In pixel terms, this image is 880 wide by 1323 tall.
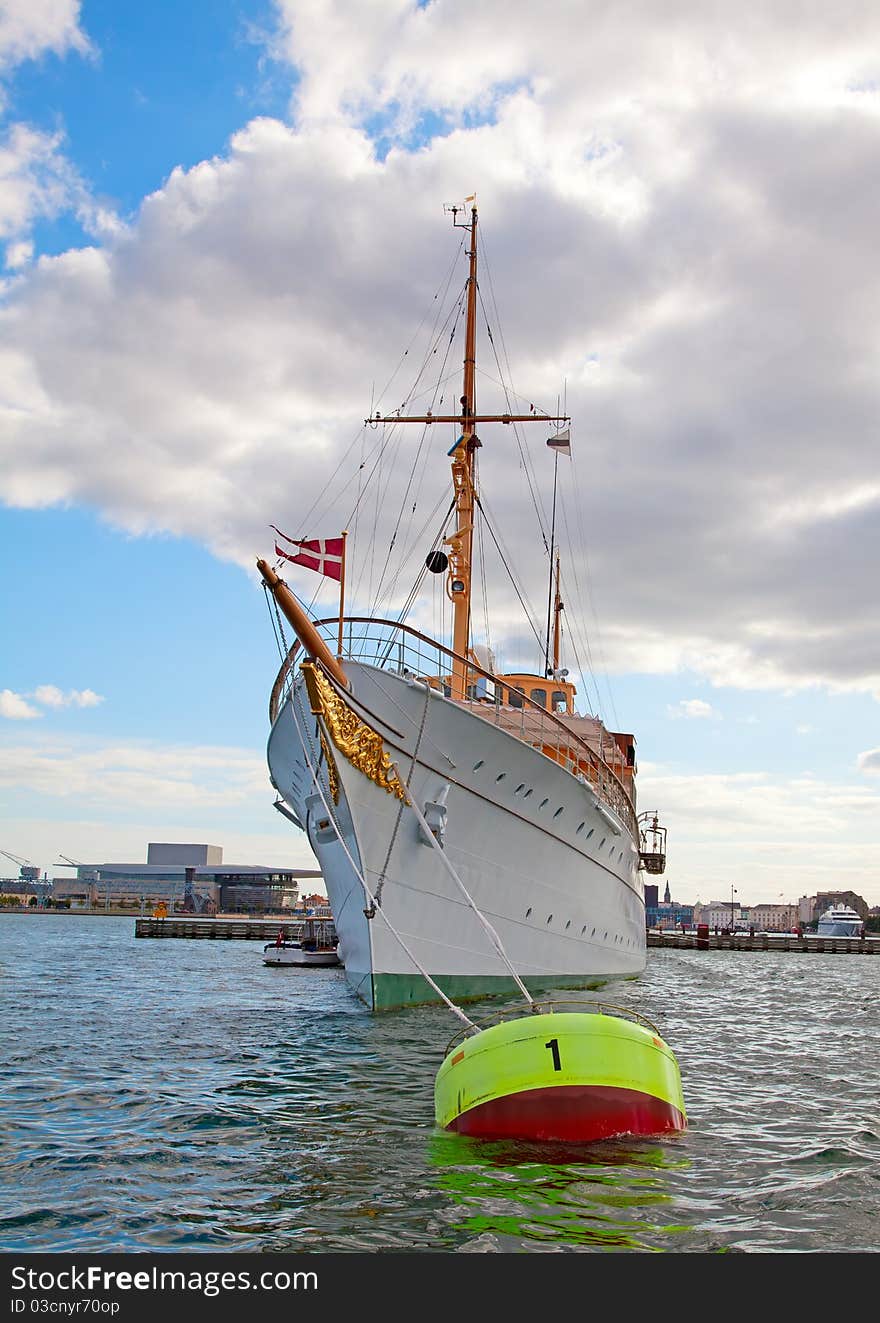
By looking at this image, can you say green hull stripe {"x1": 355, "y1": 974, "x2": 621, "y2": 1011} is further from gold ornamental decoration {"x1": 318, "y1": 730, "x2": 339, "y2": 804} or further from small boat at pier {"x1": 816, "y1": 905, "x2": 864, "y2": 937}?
small boat at pier {"x1": 816, "y1": 905, "x2": 864, "y2": 937}

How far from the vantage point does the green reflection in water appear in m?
6.16

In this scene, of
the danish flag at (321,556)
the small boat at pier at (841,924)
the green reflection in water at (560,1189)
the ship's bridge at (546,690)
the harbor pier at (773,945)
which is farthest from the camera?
the small boat at pier at (841,924)

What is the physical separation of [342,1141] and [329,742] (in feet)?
25.8

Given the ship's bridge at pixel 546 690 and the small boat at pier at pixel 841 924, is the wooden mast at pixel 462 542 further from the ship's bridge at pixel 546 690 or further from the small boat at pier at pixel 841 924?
the small boat at pier at pixel 841 924

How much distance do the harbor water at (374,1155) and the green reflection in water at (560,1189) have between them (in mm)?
24

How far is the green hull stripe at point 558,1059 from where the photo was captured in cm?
829

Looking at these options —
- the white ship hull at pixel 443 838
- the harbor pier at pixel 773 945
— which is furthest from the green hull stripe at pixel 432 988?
the harbor pier at pixel 773 945

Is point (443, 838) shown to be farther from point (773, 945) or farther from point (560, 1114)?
point (773, 945)

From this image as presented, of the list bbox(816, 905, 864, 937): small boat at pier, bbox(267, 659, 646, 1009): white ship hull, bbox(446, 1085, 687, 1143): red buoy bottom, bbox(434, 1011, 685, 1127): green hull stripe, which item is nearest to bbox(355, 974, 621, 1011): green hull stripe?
bbox(267, 659, 646, 1009): white ship hull

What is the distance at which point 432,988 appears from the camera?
17500 mm

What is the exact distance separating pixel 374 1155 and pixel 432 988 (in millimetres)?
9558

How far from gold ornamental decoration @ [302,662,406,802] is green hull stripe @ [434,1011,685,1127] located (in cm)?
742

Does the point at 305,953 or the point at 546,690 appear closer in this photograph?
the point at 546,690

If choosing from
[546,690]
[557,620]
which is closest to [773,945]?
[557,620]
